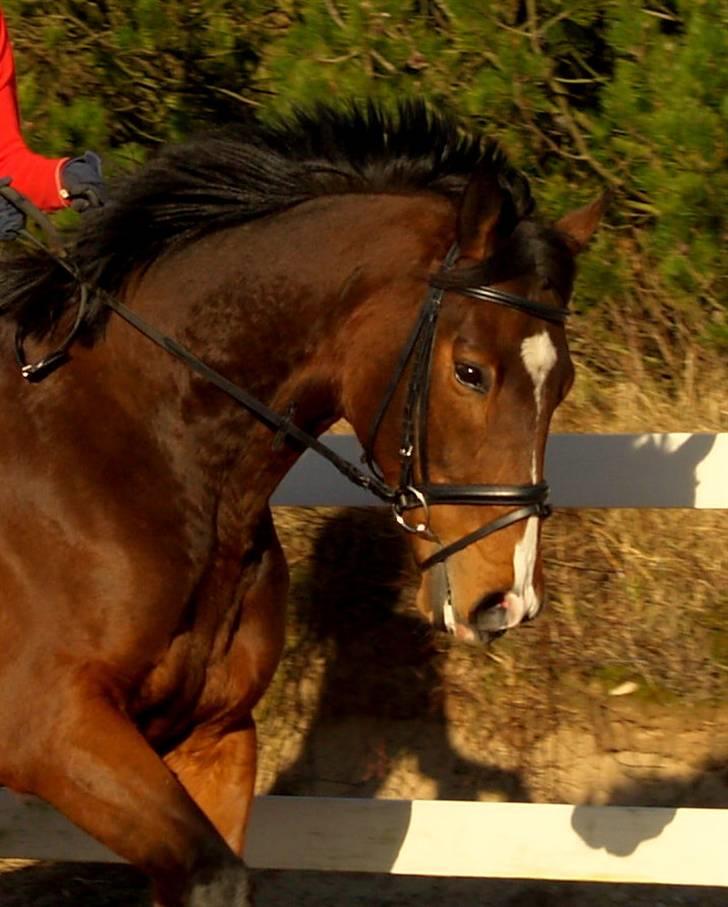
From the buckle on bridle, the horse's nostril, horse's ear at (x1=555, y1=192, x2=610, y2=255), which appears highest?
horse's ear at (x1=555, y1=192, x2=610, y2=255)

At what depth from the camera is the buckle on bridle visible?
120 inches

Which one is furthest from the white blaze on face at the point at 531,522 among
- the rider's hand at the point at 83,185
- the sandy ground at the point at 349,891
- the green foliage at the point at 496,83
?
the green foliage at the point at 496,83

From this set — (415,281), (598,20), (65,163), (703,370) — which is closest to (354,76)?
(598,20)

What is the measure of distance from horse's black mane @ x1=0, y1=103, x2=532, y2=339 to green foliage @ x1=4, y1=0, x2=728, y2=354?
5.22 ft

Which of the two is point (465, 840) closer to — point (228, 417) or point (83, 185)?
point (228, 417)

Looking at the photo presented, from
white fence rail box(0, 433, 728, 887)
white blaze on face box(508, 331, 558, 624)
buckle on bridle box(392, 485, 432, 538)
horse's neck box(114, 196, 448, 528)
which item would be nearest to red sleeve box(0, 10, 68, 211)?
Answer: horse's neck box(114, 196, 448, 528)

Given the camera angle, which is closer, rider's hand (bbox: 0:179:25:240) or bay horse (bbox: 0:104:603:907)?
bay horse (bbox: 0:104:603:907)

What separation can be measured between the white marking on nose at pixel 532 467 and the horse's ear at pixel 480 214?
0.20m

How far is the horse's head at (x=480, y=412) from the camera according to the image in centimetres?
298

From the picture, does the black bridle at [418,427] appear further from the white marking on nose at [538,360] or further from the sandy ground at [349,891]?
the sandy ground at [349,891]

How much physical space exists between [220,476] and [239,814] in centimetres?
73

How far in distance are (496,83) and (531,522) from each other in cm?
264

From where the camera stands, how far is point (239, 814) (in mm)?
3508

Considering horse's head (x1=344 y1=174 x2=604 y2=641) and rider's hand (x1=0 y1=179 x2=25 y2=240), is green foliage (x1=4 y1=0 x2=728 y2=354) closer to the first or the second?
rider's hand (x1=0 y1=179 x2=25 y2=240)
